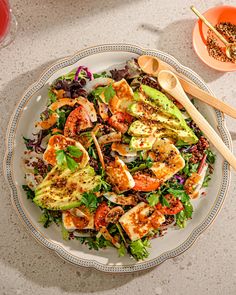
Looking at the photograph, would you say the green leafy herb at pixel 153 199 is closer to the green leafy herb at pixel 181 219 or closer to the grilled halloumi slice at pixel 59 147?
the green leafy herb at pixel 181 219

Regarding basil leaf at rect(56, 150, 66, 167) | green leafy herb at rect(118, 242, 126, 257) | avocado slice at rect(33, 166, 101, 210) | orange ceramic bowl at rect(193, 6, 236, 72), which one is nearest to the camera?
basil leaf at rect(56, 150, 66, 167)

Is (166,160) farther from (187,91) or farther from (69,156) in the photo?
(69,156)

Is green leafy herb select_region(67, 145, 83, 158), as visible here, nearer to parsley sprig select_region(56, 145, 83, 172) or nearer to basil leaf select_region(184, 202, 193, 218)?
parsley sprig select_region(56, 145, 83, 172)

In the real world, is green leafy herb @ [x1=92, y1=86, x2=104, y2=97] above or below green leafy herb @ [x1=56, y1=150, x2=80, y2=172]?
above

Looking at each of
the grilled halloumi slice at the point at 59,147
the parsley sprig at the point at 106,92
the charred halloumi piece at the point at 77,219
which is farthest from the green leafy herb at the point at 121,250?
the parsley sprig at the point at 106,92

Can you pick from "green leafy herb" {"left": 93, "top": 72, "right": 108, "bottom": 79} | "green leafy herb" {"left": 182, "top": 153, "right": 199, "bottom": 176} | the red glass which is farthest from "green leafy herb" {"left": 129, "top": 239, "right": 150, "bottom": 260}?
the red glass

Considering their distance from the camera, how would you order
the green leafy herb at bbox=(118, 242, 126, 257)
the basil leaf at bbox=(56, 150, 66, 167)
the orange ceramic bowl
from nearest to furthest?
the basil leaf at bbox=(56, 150, 66, 167)
the green leafy herb at bbox=(118, 242, 126, 257)
the orange ceramic bowl
